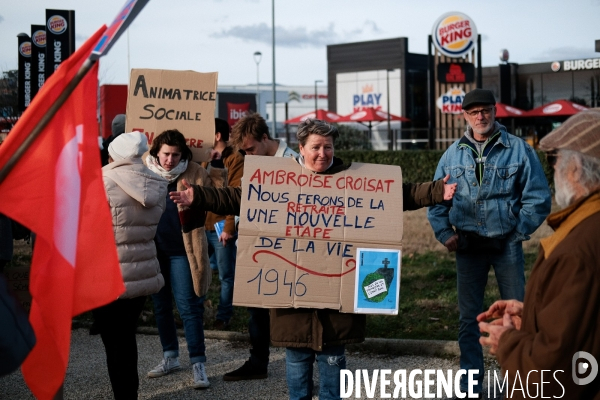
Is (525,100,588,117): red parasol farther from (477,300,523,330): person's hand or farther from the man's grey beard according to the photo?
the man's grey beard

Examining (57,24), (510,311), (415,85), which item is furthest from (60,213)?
(415,85)

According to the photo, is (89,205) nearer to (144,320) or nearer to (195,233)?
(195,233)

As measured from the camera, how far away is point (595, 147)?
2.64 meters

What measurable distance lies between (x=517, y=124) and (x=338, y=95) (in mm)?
13872

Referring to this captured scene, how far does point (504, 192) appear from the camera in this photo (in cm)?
525

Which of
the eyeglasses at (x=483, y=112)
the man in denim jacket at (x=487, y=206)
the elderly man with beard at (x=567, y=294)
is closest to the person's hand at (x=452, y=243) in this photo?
the man in denim jacket at (x=487, y=206)

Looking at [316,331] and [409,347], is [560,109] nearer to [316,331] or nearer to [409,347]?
[409,347]

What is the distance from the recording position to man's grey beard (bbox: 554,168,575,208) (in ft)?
8.86

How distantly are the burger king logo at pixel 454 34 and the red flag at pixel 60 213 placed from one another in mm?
25745

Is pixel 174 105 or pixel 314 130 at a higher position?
pixel 174 105

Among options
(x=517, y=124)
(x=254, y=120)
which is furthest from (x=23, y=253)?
(x=517, y=124)

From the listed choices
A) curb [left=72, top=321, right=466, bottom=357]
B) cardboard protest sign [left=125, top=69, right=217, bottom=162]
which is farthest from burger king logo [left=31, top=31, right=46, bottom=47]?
curb [left=72, top=321, right=466, bottom=357]

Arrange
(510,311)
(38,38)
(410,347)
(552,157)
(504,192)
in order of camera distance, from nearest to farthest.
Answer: (552,157) → (510,311) → (504,192) → (410,347) → (38,38)

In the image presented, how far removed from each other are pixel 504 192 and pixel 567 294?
2.84m
